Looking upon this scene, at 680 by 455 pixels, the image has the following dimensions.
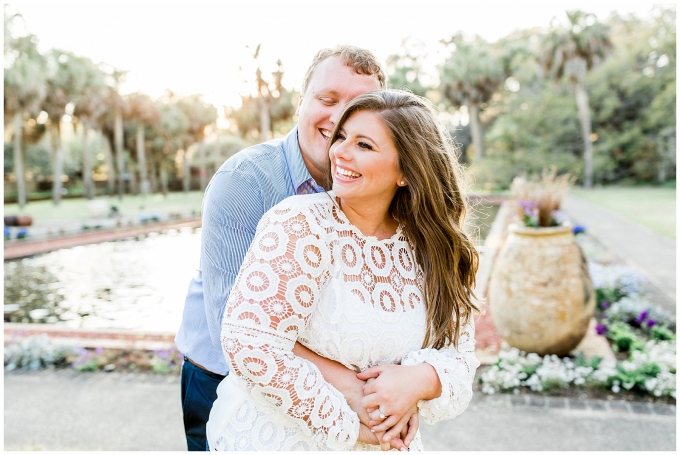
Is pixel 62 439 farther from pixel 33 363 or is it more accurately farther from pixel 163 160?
pixel 163 160

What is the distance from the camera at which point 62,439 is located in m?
4.00

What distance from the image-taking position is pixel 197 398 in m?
2.27

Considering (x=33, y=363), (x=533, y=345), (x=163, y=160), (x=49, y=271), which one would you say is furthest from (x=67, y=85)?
(x=533, y=345)

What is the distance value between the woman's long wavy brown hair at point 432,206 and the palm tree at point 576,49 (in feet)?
124

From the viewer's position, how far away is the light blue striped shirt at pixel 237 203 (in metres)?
1.75

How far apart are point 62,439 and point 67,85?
117 feet

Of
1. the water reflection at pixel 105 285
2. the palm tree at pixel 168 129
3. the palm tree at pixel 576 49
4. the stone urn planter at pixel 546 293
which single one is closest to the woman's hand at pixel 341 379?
the stone urn planter at pixel 546 293

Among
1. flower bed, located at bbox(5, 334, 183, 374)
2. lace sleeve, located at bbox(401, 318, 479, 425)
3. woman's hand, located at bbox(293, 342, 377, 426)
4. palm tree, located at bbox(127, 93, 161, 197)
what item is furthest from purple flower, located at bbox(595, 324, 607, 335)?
palm tree, located at bbox(127, 93, 161, 197)

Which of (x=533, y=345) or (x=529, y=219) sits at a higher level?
(x=529, y=219)

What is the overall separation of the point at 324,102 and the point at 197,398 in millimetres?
1303

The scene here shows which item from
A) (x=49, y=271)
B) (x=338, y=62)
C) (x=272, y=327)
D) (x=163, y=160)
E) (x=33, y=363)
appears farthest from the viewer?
(x=163, y=160)

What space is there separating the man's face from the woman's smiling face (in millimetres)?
289

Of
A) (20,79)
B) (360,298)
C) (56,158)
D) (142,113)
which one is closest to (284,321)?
(360,298)

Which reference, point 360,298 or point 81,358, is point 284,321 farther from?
point 81,358
